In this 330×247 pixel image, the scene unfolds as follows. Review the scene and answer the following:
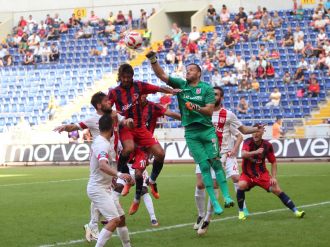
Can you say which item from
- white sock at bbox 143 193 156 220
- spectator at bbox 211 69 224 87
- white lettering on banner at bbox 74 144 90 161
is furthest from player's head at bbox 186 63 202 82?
spectator at bbox 211 69 224 87

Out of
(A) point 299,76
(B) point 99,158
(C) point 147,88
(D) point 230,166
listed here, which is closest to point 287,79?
(A) point 299,76

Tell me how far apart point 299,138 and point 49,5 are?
22705mm

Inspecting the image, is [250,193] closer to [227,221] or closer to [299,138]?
[227,221]

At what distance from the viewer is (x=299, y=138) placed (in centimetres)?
3247

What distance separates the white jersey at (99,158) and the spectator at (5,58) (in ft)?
123

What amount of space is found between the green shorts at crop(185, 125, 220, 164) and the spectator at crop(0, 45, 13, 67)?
117 ft

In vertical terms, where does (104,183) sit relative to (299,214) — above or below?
above

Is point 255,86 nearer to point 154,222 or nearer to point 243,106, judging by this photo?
point 243,106

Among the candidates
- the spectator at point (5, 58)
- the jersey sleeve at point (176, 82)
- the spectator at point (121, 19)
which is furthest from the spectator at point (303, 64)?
the jersey sleeve at point (176, 82)

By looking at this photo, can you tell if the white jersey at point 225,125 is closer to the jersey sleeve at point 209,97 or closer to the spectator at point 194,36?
the jersey sleeve at point 209,97

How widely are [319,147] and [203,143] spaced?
66.0 feet

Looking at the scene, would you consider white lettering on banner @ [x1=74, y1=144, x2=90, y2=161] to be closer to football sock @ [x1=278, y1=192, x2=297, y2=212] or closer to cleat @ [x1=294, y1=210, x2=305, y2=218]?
football sock @ [x1=278, y1=192, x2=297, y2=212]

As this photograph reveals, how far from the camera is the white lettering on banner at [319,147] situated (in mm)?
31844

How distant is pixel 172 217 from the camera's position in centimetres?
1493
